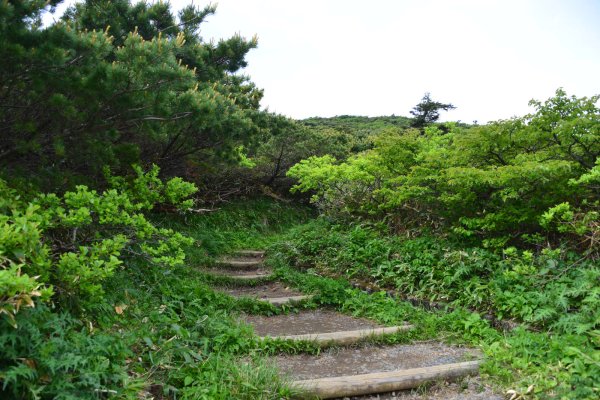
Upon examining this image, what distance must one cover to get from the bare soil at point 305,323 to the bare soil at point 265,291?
673 millimetres

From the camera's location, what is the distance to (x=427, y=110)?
18672mm

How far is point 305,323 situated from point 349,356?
3.18ft

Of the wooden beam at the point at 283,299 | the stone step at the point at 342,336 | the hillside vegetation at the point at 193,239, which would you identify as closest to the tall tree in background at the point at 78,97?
the hillside vegetation at the point at 193,239

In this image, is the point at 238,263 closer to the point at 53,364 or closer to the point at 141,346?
the point at 141,346

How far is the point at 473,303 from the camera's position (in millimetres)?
4293

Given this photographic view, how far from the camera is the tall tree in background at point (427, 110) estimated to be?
18.6m

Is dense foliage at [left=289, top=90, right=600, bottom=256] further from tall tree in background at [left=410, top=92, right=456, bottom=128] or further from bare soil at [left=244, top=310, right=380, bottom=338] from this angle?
tall tree in background at [left=410, top=92, right=456, bottom=128]

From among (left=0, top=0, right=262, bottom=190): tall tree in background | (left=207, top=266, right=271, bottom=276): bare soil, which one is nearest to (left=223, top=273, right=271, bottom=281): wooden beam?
(left=207, top=266, right=271, bottom=276): bare soil

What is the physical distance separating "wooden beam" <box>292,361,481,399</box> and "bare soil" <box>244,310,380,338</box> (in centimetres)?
118

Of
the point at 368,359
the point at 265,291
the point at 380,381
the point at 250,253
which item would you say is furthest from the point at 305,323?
the point at 250,253

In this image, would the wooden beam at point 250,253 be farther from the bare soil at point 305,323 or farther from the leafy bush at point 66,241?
the leafy bush at point 66,241

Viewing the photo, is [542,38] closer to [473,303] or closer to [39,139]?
[473,303]

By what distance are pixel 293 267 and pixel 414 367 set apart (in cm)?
353

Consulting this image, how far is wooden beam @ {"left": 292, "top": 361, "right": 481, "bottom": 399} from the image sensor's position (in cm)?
288
